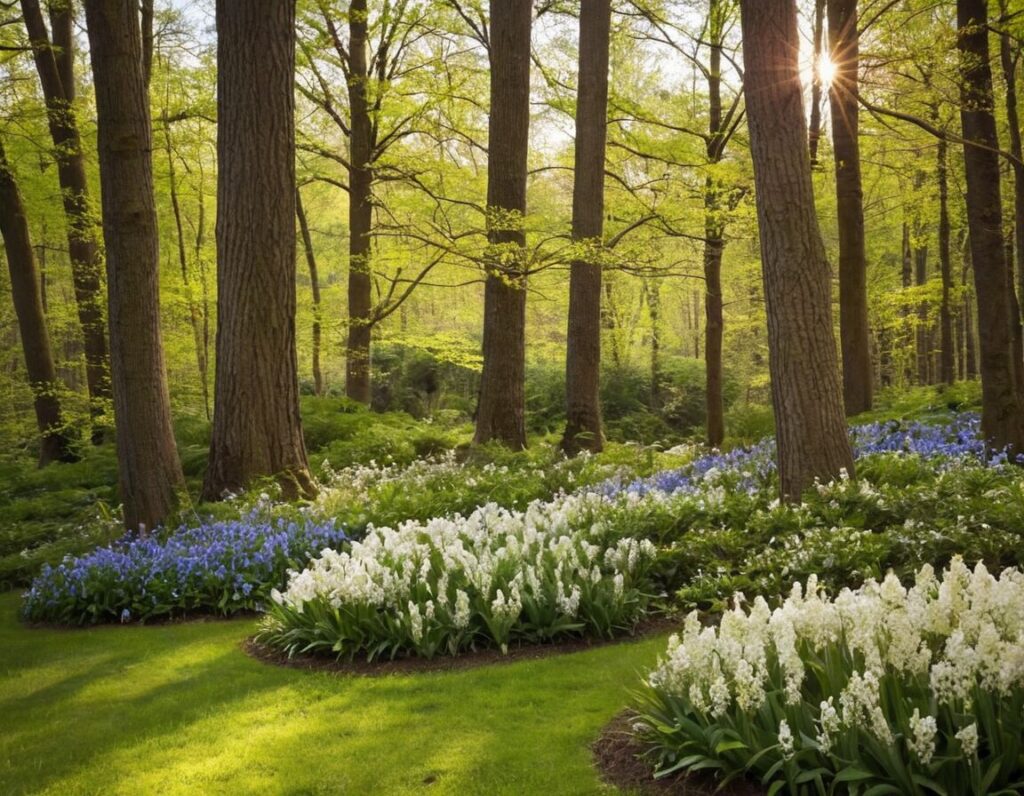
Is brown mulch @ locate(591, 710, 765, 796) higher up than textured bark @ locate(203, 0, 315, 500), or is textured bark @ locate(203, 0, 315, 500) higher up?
textured bark @ locate(203, 0, 315, 500)

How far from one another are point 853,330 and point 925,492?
6300mm

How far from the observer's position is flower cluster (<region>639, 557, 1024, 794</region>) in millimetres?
2877

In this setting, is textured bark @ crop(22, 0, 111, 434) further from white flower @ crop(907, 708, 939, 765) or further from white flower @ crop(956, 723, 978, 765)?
white flower @ crop(956, 723, 978, 765)

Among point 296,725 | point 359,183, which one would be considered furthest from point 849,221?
point 296,725

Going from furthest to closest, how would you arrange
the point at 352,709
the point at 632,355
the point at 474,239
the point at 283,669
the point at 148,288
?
1. the point at 632,355
2. the point at 474,239
3. the point at 148,288
4. the point at 283,669
5. the point at 352,709

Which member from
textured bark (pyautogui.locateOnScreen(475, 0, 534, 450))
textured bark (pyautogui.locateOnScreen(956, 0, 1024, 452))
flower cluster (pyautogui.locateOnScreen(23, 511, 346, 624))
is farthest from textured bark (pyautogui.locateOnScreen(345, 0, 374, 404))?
textured bark (pyautogui.locateOnScreen(956, 0, 1024, 452))

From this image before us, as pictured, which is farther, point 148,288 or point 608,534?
point 148,288

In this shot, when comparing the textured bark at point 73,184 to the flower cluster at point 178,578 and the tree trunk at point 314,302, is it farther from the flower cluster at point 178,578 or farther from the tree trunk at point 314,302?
the flower cluster at point 178,578

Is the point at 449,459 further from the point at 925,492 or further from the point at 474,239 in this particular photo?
the point at 925,492

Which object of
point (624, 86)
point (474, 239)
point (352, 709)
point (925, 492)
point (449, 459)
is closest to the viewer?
point (352, 709)

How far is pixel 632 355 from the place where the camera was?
1131 inches

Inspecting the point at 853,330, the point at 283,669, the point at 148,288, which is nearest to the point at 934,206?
the point at 853,330

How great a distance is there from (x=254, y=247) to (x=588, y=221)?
5.14m

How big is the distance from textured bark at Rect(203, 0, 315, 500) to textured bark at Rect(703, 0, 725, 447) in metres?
6.81
